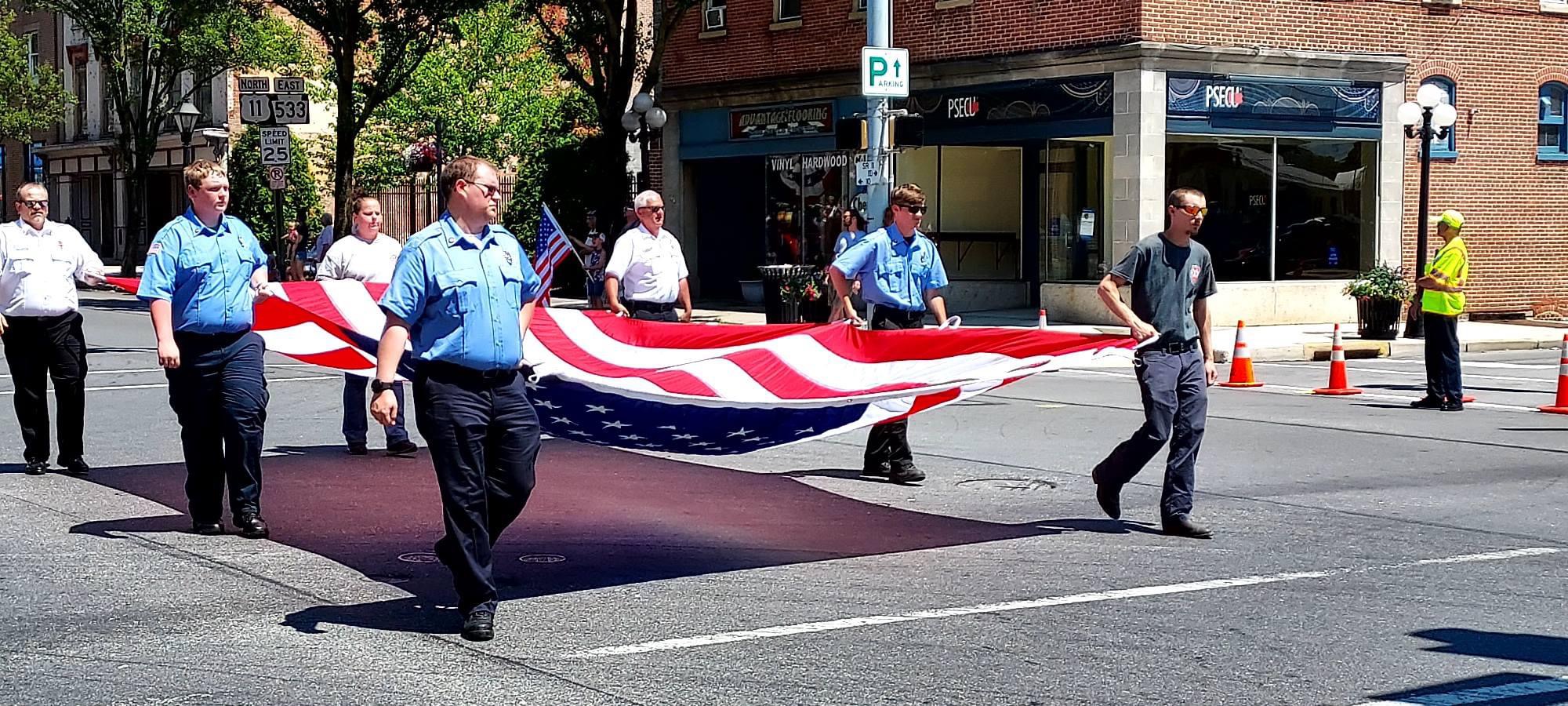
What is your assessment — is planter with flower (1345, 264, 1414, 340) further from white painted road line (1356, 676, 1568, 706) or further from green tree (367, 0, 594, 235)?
green tree (367, 0, 594, 235)

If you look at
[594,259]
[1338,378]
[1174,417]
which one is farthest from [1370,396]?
[594,259]

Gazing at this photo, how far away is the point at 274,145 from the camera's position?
85.7 feet

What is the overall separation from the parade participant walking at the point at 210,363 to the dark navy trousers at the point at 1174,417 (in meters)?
4.61

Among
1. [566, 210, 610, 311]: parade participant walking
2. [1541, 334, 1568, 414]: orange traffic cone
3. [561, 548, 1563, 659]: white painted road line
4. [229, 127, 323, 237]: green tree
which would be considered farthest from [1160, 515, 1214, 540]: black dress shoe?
[229, 127, 323, 237]: green tree

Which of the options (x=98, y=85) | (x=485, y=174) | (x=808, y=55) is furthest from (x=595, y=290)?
(x=98, y=85)

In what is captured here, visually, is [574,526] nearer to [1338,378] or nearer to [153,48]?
[1338,378]

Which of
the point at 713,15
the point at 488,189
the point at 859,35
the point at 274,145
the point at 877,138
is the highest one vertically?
the point at 713,15

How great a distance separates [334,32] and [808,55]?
8801mm

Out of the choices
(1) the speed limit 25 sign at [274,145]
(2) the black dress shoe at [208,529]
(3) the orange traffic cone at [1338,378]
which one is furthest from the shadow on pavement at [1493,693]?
(1) the speed limit 25 sign at [274,145]

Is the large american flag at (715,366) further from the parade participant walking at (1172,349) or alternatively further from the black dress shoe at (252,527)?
the black dress shoe at (252,527)

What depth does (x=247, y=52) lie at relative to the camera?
163 ft

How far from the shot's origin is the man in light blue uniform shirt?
11367 mm

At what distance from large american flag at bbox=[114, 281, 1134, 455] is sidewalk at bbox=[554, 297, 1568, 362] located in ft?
38.0

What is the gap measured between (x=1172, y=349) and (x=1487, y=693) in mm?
3552
